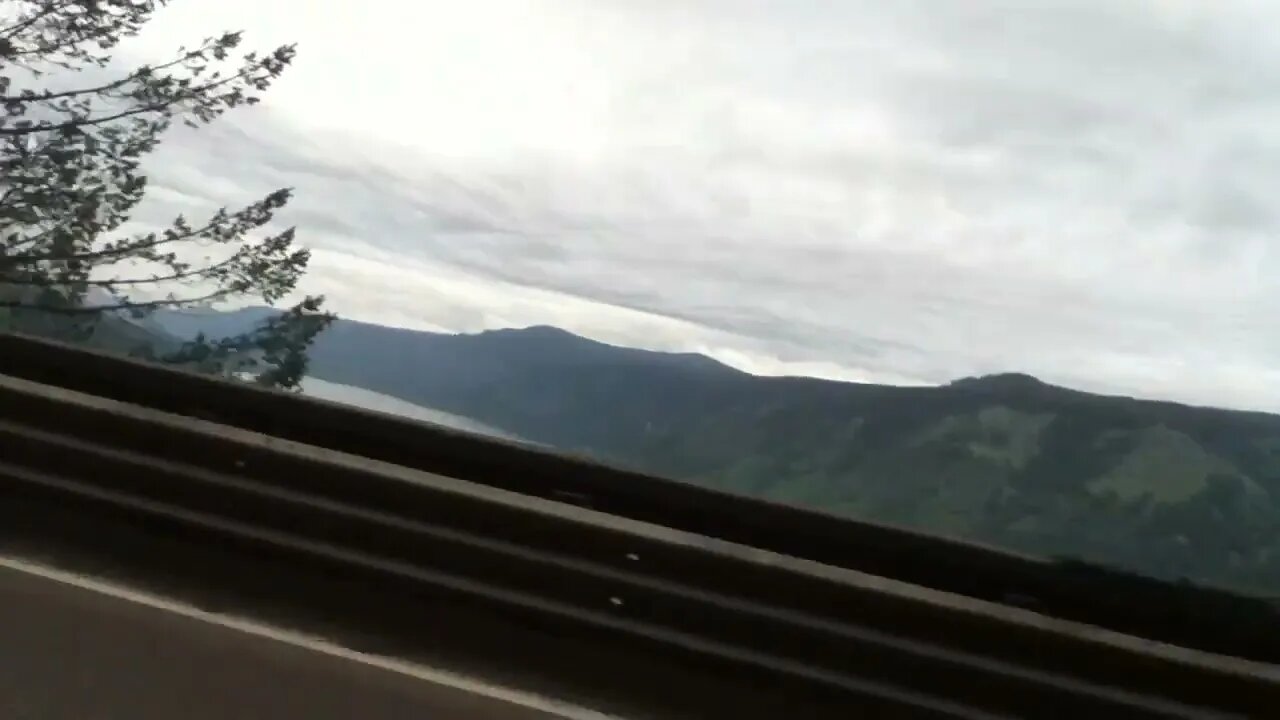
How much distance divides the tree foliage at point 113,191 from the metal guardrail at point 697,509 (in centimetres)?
9

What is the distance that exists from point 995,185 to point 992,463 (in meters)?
0.17

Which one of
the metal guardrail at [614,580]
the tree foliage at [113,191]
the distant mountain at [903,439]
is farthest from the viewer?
the tree foliage at [113,191]

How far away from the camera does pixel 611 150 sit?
28.4 inches

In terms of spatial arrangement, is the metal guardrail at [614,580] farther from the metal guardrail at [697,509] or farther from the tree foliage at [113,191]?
the tree foliage at [113,191]

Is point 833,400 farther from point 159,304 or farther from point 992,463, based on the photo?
point 159,304

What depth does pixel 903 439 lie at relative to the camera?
0.68m

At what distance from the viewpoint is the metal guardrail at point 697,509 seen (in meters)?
0.51

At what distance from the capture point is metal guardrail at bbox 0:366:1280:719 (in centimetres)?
49

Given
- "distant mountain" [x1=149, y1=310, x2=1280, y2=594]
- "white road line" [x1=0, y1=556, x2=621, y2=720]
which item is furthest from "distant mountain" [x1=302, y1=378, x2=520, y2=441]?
"white road line" [x1=0, y1=556, x2=621, y2=720]

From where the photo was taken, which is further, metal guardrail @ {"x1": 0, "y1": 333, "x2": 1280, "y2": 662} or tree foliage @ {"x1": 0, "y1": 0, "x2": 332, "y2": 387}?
tree foliage @ {"x1": 0, "y1": 0, "x2": 332, "y2": 387}

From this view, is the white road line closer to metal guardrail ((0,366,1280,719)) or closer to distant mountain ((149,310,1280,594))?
metal guardrail ((0,366,1280,719))

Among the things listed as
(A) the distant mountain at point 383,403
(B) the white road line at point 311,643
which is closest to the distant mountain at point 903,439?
A: (A) the distant mountain at point 383,403

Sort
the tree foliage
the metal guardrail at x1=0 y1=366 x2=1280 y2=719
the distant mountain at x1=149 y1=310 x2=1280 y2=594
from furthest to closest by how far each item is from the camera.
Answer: the tree foliage, the distant mountain at x1=149 y1=310 x2=1280 y2=594, the metal guardrail at x1=0 y1=366 x2=1280 y2=719

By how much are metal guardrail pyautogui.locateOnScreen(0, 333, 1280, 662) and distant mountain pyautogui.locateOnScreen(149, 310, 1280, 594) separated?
2cm
